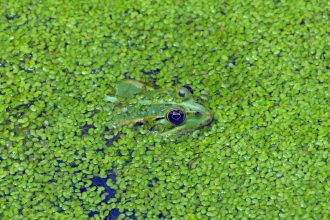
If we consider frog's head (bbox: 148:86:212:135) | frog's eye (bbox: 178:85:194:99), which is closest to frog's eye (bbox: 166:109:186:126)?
frog's head (bbox: 148:86:212:135)

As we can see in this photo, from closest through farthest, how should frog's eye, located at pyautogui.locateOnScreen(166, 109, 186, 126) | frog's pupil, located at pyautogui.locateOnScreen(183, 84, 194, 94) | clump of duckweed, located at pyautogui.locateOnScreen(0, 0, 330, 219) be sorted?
clump of duckweed, located at pyautogui.locateOnScreen(0, 0, 330, 219) → frog's eye, located at pyautogui.locateOnScreen(166, 109, 186, 126) → frog's pupil, located at pyautogui.locateOnScreen(183, 84, 194, 94)

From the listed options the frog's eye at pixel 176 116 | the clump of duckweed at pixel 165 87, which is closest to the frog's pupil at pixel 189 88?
the clump of duckweed at pixel 165 87

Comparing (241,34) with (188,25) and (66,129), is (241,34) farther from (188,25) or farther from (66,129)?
(66,129)

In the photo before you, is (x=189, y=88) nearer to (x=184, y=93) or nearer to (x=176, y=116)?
(x=184, y=93)

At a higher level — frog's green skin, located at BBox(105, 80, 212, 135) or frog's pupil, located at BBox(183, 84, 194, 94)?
frog's pupil, located at BBox(183, 84, 194, 94)

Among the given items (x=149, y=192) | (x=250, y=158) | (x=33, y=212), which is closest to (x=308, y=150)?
(x=250, y=158)

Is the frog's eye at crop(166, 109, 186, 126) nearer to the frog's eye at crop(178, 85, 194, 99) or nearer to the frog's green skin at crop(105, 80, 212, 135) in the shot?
the frog's green skin at crop(105, 80, 212, 135)

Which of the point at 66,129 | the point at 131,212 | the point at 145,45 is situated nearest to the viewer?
the point at 131,212

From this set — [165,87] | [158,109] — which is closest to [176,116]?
[158,109]
